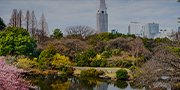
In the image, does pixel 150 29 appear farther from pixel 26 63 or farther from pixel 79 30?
pixel 26 63

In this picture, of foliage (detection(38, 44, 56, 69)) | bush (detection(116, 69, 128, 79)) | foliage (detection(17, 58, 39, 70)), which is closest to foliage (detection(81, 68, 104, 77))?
bush (detection(116, 69, 128, 79))

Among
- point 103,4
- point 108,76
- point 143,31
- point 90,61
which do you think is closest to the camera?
point 108,76

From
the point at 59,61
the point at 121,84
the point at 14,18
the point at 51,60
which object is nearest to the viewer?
the point at 121,84

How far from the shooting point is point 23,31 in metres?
21.5

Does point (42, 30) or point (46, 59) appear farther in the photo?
point (42, 30)

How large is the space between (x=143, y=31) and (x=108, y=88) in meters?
47.8

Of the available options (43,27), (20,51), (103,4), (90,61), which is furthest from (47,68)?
(103,4)

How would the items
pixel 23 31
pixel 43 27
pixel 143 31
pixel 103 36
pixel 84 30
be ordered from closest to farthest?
pixel 23 31
pixel 103 36
pixel 43 27
pixel 84 30
pixel 143 31

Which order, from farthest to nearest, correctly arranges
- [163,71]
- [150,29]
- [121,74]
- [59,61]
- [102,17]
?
1. [102,17]
2. [150,29]
3. [59,61]
4. [121,74]
5. [163,71]

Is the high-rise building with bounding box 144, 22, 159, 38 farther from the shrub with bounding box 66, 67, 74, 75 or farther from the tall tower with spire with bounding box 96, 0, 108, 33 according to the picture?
the shrub with bounding box 66, 67, 74, 75

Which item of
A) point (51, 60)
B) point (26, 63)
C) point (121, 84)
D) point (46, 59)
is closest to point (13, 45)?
point (26, 63)

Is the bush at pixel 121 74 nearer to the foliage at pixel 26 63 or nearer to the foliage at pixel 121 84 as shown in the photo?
the foliage at pixel 121 84

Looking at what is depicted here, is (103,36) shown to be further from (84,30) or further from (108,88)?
(108,88)

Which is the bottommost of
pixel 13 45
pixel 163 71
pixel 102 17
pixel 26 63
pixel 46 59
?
pixel 26 63
